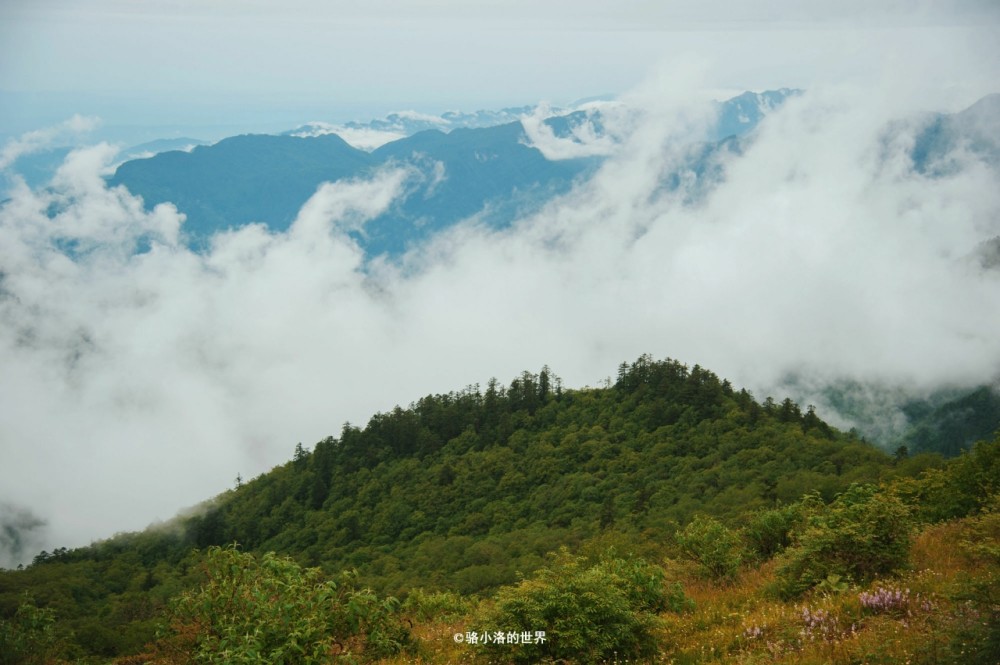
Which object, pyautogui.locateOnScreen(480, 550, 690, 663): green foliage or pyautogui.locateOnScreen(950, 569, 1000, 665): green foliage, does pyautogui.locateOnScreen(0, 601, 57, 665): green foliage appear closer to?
pyautogui.locateOnScreen(480, 550, 690, 663): green foliage

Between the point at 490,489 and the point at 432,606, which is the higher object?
the point at 490,489

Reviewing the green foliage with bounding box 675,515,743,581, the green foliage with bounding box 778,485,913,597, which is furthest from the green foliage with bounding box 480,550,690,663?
the green foliage with bounding box 675,515,743,581

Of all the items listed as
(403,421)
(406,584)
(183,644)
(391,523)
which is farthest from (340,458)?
(183,644)

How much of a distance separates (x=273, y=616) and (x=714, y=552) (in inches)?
479

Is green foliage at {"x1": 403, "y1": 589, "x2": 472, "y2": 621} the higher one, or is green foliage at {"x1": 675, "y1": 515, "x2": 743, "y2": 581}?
green foliage at {"x1": 675, "y1": 515, "x2": 743, "y2": 581}

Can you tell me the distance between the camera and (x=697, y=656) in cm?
1073

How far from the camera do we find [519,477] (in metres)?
95.8

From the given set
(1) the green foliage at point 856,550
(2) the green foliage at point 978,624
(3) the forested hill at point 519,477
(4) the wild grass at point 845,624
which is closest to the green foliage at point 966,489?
(4) the wild grass at point 845,624

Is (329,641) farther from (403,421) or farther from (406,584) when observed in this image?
(403,421)

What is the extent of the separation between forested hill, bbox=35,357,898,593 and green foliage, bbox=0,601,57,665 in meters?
36.7

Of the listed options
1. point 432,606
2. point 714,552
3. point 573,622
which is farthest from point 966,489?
point 432,606

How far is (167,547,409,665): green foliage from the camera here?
32.9 ft

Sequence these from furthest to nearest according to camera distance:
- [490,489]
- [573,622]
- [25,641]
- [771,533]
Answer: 1. [490,489]
2. [771,533]
3. [25,641]
4. [573,622]

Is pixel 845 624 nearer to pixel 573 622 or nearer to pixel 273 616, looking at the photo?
pixel 573 622
